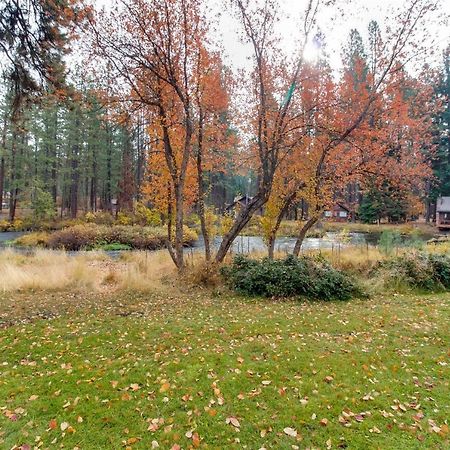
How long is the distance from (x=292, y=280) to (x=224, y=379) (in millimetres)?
3997

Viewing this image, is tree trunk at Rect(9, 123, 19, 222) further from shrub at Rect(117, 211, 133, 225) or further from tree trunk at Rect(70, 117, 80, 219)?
shrub at Rect(117, 211, 133, 225)

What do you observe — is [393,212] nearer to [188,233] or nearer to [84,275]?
[188,233]

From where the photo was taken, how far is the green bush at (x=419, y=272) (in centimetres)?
779

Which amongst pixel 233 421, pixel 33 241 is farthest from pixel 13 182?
pixel 233 421

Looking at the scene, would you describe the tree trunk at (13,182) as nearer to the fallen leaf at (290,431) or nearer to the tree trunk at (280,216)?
the tree trunk at (280,216)

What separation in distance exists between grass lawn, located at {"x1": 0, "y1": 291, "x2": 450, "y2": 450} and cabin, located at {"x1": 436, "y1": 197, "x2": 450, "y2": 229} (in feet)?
85.9

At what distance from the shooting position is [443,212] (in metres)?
27.4

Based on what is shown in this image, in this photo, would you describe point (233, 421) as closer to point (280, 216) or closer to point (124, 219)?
point (280, 216)

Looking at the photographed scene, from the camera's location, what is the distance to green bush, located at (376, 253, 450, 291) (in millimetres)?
7785

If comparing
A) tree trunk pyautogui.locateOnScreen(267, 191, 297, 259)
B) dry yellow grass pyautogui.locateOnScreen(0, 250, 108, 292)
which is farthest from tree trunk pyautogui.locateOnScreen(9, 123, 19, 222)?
tree trunk pyautogui.locateOnScreen(267, 191, 297, 259)

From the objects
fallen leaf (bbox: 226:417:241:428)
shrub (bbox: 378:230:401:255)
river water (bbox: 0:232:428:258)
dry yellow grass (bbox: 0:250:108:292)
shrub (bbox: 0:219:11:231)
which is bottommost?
fallen leaf (bbox: 226:417:241:428)

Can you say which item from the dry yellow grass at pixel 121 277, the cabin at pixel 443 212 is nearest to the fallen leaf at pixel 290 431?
the dry yellow grass at pixel 121 277

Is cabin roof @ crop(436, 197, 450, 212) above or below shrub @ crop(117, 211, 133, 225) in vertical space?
above

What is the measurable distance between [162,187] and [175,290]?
3.25m
